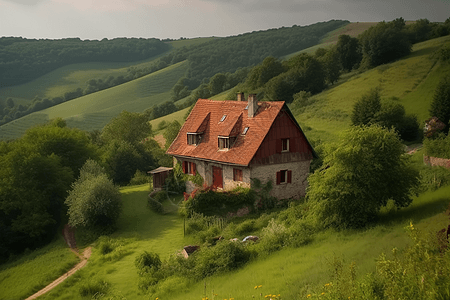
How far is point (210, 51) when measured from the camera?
178 meters

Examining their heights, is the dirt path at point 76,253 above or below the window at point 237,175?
below

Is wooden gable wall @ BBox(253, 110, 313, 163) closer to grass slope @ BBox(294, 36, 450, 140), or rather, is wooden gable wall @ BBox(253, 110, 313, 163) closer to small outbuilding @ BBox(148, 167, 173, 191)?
small outbuilding @ BBox(148, 167, 173, 191)

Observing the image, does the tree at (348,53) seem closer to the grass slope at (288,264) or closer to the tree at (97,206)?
the tree at (97,206)

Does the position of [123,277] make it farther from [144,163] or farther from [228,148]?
[144,163]

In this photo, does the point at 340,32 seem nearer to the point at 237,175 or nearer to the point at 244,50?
the point at 244,50

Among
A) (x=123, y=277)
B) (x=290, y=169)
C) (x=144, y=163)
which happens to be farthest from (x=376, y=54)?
(x=123, y=277)

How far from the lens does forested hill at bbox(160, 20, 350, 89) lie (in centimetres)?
16391

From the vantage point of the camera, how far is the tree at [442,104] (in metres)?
49.1

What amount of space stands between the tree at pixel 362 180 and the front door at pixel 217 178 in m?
14.1

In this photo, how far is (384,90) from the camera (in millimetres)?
66750

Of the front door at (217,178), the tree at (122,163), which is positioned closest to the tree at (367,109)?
the front door at (217,178)

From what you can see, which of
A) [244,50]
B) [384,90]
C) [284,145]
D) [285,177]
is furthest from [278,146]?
[244,50]

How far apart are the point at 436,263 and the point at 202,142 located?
97.1 feet

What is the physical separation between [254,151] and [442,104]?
103ft
